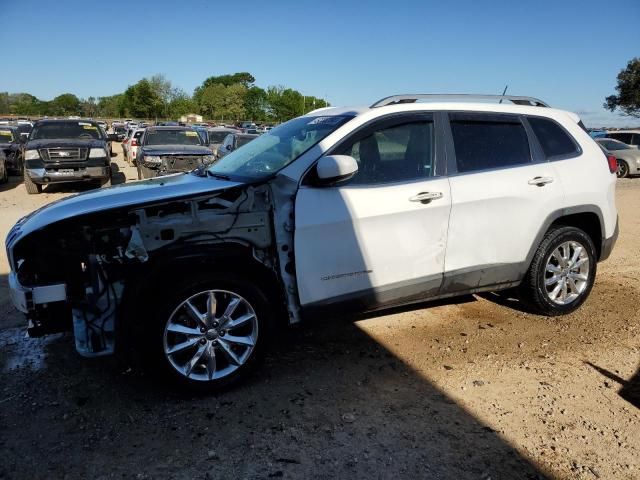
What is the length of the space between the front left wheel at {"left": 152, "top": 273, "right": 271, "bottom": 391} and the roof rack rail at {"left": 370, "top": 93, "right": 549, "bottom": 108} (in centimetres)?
177

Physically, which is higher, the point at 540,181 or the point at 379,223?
the point at 540,181

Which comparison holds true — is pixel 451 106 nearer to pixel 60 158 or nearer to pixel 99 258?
pixel 99 258

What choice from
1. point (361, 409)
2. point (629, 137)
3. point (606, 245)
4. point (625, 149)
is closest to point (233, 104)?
point (629, 137)

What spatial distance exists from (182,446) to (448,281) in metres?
2.24

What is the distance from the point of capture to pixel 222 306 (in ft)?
10.3

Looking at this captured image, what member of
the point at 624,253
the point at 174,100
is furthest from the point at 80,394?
the point at 174,100

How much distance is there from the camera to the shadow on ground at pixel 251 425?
8.14 ft

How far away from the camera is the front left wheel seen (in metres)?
2.95

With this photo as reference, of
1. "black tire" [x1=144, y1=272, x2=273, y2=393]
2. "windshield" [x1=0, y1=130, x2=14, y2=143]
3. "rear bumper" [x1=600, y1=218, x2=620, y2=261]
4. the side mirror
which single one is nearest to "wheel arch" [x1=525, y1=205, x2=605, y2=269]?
"rear bumper" [x1=600, y1=218, x2=620, y2=261]

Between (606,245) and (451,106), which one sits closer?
(451,106)

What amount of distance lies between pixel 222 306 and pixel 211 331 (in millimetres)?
172

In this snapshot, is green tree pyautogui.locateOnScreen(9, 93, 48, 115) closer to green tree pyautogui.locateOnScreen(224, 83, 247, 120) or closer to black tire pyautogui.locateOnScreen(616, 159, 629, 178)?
green tree pyautogui.locateOnScreen(224, 83, 247, 120)

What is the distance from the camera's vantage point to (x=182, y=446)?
2.64 meters

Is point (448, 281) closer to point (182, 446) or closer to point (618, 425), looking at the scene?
point (618, 425)
